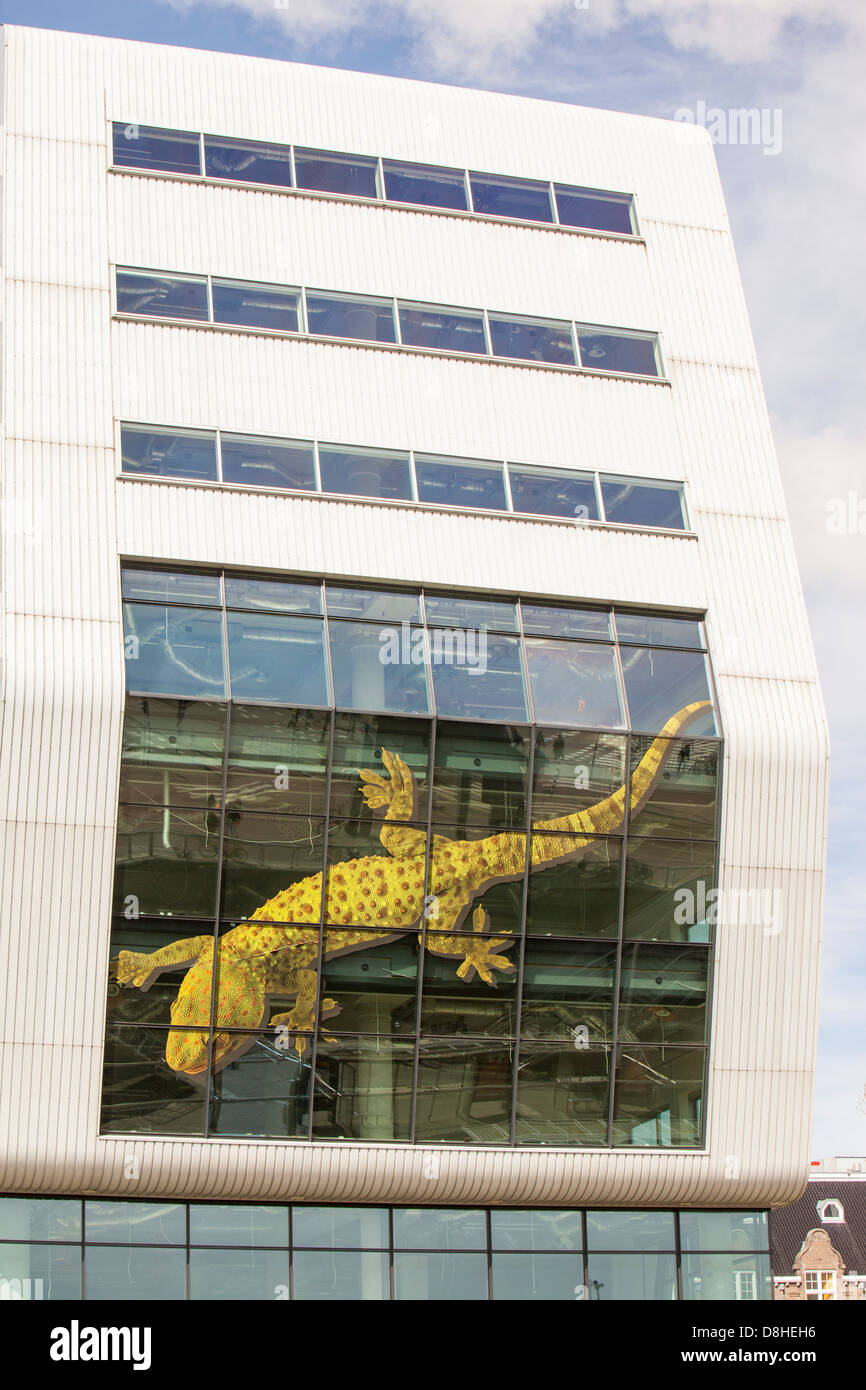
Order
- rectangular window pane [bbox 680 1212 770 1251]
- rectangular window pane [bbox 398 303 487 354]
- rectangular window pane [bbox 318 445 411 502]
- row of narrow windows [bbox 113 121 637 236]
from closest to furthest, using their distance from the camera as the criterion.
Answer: rectangular window pane [bbox 680 1212 770 1251] → rectangular window pane [bbox 318 445 411 502] → rectangular window pane [bbox 398 303 487 354] → row of narrow windows [bbox 113 121 637 236]

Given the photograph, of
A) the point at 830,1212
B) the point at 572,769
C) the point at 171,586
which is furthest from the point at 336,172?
the point at 830,1212

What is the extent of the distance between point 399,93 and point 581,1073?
20069 mm

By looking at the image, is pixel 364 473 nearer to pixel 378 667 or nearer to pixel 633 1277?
pixel 378 667

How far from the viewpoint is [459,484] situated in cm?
2983

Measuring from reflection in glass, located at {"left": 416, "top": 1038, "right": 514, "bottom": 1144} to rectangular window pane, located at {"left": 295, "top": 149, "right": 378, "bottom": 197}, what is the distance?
662 inches

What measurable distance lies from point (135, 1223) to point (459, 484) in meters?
13.9

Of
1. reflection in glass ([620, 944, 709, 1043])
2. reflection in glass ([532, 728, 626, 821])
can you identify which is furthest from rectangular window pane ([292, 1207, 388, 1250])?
reflection in glass ([532, 728, 626, 821])

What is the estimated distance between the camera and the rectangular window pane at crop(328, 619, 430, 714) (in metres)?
27.1

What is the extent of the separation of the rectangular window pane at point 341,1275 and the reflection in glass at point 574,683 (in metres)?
Result: 9.58

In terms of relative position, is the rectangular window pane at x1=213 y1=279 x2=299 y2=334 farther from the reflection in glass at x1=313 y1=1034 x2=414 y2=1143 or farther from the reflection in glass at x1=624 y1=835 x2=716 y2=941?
the reflection in glass at x1=313 y1=1034 x2=414 y2=1143

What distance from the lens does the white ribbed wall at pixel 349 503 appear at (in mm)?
25812
